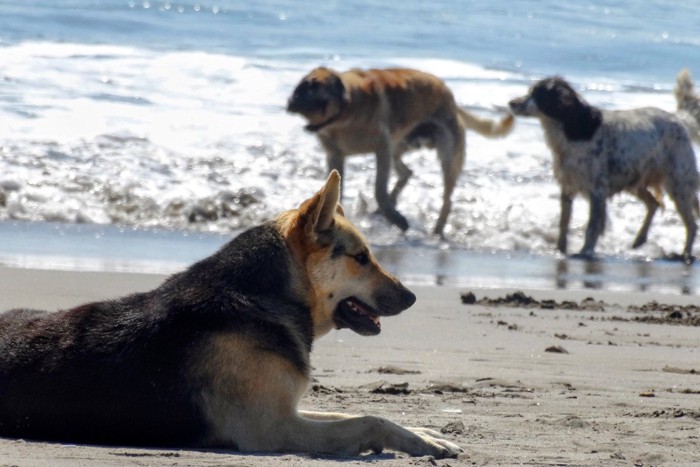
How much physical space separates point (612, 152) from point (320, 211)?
363 inches

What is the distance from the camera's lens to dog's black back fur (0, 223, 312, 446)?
4414 mm

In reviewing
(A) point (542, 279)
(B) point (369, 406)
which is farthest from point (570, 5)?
(B) point (369, 406)

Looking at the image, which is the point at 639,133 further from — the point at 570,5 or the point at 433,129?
the point at 570,5

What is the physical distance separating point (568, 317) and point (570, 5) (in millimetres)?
30738

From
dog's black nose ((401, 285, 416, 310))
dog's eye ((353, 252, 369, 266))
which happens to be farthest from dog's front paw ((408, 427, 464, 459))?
dog's eye ((353, 252, 369, 266))

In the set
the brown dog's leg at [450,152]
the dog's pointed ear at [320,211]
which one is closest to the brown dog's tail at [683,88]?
the brown dog's leg at [450,152]

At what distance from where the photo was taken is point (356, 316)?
16.4ft

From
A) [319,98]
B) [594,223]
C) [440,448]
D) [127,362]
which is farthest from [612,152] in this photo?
[127,362]

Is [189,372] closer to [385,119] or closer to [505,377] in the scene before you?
[505,377]

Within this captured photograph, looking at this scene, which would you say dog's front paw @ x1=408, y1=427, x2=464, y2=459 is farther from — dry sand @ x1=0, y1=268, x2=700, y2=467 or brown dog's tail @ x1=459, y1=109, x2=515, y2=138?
brown dog's tail @ x1=459, y1=109, x2=515, y2=138

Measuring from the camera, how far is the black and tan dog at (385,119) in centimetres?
1344

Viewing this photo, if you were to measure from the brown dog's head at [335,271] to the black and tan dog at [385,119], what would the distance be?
27.5 ft

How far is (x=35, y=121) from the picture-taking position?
16.5m

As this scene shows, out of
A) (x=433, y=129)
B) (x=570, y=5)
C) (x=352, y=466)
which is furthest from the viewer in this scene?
(x=570, y=5)
